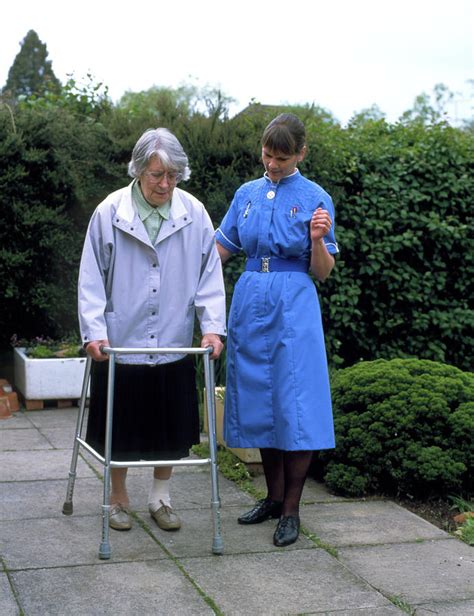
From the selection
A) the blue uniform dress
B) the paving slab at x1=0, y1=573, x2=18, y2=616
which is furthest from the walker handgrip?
the paving slab at x1=0, y1=573, x2=18, y2=616

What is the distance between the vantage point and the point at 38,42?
6144cm

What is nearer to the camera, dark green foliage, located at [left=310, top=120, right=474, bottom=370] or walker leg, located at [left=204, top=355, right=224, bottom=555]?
walker leg, located at [left=204, top=355, right=224, bottom=555]

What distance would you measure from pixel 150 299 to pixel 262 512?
1226mm

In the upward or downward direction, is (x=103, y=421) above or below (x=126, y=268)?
below

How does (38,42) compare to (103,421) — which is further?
Result: (38,42)

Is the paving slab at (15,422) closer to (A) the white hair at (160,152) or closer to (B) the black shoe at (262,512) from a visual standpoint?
(B) the black shoe at (262,512)

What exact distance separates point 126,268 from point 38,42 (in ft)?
199

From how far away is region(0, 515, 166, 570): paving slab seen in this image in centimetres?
407

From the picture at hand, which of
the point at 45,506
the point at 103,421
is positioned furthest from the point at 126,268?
the point at 45,506

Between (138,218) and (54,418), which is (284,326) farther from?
(54,418)

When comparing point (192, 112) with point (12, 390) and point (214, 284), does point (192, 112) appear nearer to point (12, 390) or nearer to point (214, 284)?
point (12, 390)

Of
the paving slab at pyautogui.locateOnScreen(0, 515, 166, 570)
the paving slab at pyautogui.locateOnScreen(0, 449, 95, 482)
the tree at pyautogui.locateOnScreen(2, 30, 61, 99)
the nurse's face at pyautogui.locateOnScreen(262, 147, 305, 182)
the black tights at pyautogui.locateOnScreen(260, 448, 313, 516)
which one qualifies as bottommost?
the paving slab at pyautogui.locateOnScreen(0, 449, 95, 482)

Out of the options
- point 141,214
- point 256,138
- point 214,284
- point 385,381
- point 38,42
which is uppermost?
point 38,42

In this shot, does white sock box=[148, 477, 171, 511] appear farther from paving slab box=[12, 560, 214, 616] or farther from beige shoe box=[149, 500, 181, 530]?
paving slab box=[12, 560, 214, 616]
